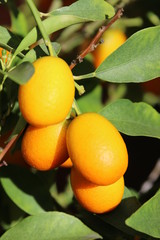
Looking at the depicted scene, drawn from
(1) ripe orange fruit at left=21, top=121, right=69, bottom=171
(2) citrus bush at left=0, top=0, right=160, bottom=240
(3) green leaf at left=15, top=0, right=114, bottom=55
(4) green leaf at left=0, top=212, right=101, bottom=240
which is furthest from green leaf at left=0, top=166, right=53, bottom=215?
(3) green leaf at left=15, top=0, right=114, bottom=55

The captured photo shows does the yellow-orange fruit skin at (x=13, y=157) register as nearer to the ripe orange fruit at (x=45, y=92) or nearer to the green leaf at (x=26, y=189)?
the green leaf at (x=26, y=189)

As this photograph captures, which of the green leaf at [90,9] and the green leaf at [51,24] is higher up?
the green leaf at [51,24]

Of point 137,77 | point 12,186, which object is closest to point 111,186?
point 137,77

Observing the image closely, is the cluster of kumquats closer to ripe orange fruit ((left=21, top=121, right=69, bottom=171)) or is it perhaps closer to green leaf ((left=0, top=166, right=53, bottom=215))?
ripe orange fruit ((left=21, top=121, right=69, bottom=171))

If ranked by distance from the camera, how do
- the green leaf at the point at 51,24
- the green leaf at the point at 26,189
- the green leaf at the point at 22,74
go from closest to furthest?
the green leaf at the point at 22,74 < the green leaf at the point at 51,24 < the green leaf at the point at 26,189

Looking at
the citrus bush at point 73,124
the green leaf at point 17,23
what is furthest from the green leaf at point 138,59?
the green leaf at point 17,23

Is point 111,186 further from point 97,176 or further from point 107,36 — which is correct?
point 107,36

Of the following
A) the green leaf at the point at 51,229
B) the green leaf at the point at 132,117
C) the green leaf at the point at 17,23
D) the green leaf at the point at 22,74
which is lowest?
the green leaf at the point at 51,229
